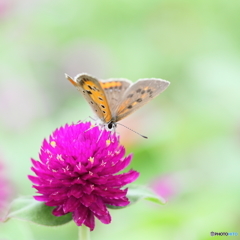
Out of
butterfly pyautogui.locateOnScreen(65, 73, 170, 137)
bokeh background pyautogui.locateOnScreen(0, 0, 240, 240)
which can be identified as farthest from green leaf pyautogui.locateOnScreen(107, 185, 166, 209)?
bokeh background pyautogui.locateOnScreen(0, 0, 240, 240)

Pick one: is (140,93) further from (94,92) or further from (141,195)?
(141,195)

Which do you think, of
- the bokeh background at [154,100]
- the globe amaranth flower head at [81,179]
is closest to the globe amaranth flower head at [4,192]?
the bokeh background at [154,100]

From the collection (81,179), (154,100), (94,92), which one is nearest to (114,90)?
(94,92)

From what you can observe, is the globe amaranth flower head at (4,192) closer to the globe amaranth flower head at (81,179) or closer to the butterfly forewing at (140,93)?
the globe amaranth flower head at (81,179)

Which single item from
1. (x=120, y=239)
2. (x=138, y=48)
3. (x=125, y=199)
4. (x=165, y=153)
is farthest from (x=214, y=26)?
(x=125, y=199)

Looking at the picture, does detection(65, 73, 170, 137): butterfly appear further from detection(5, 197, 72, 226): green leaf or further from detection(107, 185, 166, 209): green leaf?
detection(5, 197, 72, 226): green leaf

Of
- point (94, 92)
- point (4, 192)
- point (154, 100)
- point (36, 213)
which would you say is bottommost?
point (36, 213)
